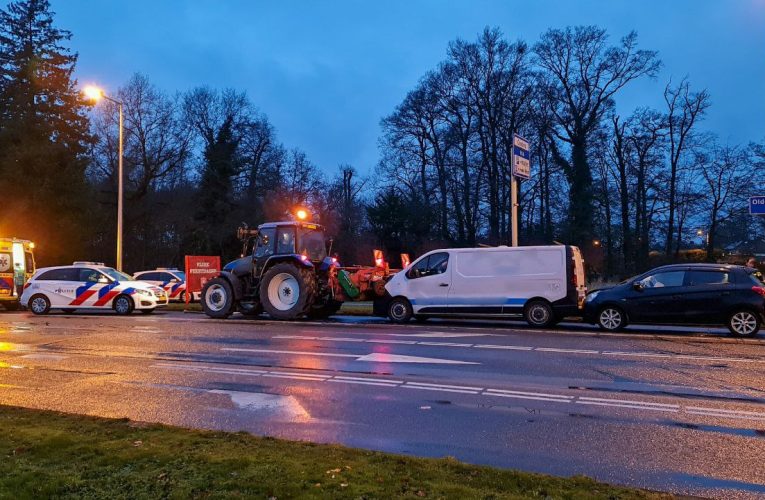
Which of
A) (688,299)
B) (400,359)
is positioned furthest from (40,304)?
(688,299)

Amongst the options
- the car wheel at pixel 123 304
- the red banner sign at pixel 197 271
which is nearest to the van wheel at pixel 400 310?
the car wheel at pixel 123 304

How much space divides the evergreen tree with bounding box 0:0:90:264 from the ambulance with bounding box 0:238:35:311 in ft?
46.5

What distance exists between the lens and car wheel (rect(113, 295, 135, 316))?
66.7 feet

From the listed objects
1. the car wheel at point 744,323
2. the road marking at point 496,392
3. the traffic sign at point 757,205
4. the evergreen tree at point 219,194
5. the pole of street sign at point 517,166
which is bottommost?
the road marking at point 496,392

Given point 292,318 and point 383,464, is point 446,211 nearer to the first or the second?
point 292,318

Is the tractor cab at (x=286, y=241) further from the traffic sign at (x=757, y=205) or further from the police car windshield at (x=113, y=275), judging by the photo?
the traffic sign at (x=757, y=205)

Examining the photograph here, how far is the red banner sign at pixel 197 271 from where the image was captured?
2519 centimetres

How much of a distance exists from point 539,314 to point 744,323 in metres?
4.75

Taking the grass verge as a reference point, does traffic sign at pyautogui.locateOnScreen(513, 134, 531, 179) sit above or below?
above

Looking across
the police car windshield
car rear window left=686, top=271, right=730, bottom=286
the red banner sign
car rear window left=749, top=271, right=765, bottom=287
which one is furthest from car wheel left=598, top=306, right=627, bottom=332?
the red banner sign

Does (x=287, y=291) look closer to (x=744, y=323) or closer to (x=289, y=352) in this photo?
(x=289, y=352)

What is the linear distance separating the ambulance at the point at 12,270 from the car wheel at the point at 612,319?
2285 centimetres

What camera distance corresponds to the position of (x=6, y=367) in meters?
10.1

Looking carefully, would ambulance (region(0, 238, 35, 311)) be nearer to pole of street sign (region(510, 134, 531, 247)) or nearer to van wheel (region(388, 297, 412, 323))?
van wheel (region(388, 297, 412, 323))
